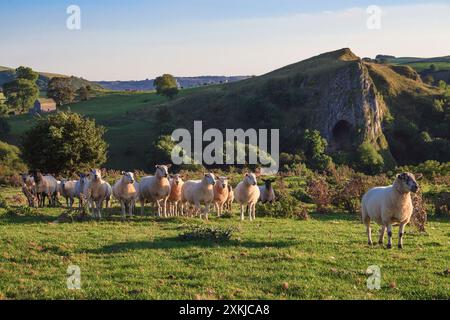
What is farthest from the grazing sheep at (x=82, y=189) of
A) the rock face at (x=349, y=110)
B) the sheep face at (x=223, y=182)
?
the rock face at (x=349, y=110)

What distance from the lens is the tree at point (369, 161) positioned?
73.0m

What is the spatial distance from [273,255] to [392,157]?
74533mm

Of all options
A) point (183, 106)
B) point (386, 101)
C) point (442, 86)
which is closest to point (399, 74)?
point (442, 86)

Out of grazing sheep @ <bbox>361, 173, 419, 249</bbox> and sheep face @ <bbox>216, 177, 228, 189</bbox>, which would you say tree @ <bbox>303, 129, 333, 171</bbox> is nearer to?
sheep face @ <bbox>216, 177, 228, 189</bbox>

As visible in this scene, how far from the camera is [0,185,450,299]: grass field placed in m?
10.8

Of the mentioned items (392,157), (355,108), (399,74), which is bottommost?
(392,157)

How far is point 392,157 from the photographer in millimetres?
84188

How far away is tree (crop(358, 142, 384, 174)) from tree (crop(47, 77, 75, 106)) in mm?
68976

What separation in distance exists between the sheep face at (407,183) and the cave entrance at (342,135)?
231ft

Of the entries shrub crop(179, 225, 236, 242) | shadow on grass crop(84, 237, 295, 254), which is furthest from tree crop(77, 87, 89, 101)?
shadow on grass crop(84, 237, 295, 254)

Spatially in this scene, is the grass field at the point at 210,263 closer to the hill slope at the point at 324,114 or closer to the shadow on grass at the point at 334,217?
the shadow on grass at the point at 334,217

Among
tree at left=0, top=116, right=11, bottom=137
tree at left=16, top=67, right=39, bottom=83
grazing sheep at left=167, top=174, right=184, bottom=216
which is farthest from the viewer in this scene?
tree at left=16, top=67, right=39, bottom=83

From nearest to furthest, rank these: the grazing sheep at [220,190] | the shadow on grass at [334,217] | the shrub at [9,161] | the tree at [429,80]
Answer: the grazing sheep at [220,190], the shadow on grass at [334,217], the shrub at [9,161], the tree at [429,80]

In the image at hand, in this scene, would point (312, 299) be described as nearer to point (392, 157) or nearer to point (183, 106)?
point (392, 157)
